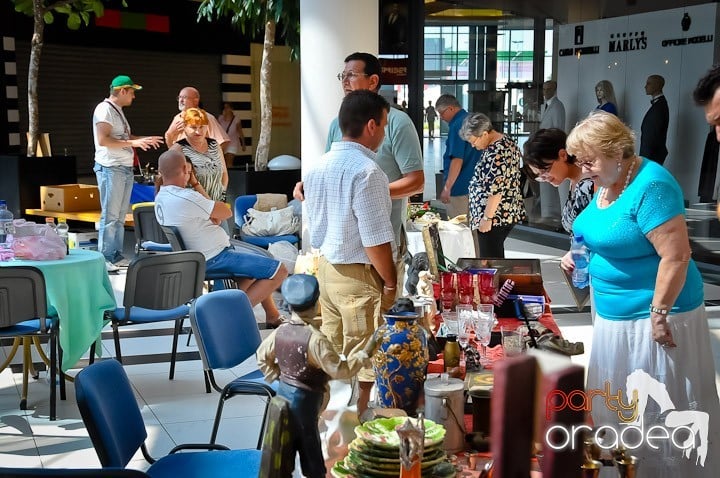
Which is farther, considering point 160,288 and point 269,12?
point 269,12

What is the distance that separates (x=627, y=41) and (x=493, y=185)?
5740 millimetres

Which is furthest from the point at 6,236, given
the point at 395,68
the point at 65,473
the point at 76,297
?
the point at 395,68

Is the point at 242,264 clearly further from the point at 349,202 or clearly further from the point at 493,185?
the point at 349,202

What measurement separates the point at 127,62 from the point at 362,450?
16.2 m

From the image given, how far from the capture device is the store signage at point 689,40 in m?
9.68

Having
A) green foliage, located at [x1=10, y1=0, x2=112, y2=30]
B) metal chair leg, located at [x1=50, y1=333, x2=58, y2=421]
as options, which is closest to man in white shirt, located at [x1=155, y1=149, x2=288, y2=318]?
metal chair leg, located at [x1=50, y1=333, x2=58, y2=421]

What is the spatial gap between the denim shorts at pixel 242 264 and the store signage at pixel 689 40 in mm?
6170

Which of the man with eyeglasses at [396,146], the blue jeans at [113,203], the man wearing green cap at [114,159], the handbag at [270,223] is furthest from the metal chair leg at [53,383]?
the blue jeans at [113,203]

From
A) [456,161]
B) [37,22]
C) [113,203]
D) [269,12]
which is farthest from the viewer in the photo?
[37,22]

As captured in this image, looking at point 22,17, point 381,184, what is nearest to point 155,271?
point 381,184

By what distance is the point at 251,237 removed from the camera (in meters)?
7.76

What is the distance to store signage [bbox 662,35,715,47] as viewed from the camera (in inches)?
381

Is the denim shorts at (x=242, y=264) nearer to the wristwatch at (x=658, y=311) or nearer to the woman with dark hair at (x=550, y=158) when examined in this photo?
the woman with dark hair at (x=550, y=158)

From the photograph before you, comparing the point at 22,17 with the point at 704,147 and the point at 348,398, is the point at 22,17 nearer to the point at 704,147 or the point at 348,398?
the point at 704,147
